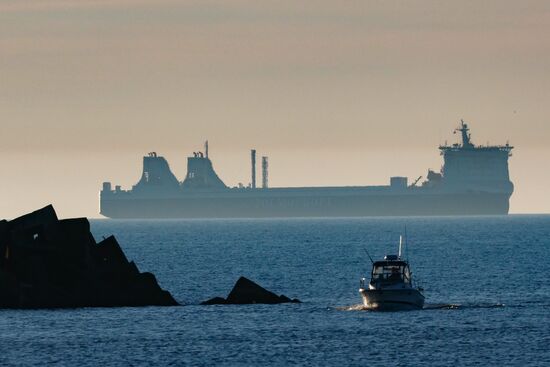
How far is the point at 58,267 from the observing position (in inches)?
2731

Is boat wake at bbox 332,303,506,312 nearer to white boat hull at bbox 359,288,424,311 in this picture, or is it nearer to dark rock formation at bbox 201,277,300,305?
white boat hull at bbox 359,288,424,311

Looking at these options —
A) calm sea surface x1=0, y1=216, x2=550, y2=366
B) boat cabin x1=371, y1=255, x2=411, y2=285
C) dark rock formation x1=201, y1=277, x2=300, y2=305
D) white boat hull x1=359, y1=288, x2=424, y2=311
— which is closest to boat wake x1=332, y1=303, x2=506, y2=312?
calm sea surface x1=0, y1=216, x2=550, y2=366

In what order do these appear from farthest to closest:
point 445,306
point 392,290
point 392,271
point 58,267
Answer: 1. point 445,306
2. point 58,267
3. point 392,271
4. point 392,290

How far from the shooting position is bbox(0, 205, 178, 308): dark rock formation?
69250mm

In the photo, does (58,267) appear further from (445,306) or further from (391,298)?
(445,306)

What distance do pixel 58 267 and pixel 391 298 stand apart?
1456 centimetres

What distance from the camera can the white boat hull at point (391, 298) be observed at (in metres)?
67.4

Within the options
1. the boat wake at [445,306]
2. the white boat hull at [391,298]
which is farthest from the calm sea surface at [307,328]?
the white boat hull at [391,298]

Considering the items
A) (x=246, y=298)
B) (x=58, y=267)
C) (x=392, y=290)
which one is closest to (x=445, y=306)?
(x=392, y=290)

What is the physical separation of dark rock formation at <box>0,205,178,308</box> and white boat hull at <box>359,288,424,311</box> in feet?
35.5

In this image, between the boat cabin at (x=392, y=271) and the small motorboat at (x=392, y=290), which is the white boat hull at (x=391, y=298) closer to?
the small motorboat at (x=392, y=290)

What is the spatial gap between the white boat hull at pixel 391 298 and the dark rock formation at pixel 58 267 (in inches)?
426

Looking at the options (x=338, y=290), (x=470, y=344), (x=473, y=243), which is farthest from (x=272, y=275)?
(x=473, y=243)

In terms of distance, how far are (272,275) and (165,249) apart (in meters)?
50.9
